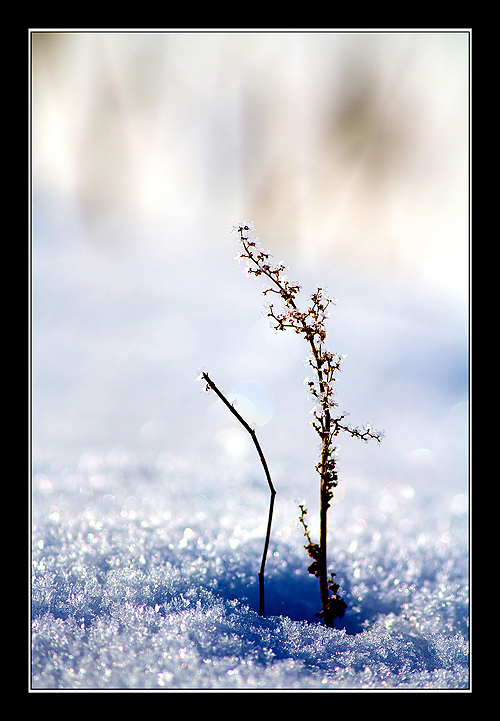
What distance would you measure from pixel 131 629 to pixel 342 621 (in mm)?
268

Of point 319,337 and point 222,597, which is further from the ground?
point 319,337

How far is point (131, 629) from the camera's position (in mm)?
529

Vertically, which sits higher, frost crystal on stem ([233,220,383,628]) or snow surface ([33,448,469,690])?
frost crystal on stem ([233,220,383,628])

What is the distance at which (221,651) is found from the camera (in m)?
0.51

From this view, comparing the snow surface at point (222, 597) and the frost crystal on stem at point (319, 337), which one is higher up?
the frost crystal on stem at point (319, 337)
